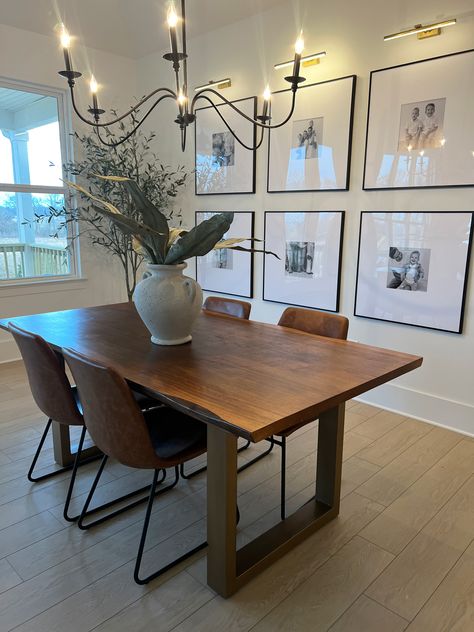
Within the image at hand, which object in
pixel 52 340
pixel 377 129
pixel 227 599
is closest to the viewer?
pixel 227 599

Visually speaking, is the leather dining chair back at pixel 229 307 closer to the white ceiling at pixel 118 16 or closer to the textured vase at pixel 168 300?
the textured vase at pixel 168 300

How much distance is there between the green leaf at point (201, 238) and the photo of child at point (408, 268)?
1611 mm

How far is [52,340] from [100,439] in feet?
1.98

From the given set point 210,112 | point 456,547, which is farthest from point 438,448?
point 210,112

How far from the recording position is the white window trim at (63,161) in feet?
13.5

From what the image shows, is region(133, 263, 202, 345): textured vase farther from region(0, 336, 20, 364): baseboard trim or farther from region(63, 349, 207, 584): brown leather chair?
region(0, 336, 20, 364): baseboard trim

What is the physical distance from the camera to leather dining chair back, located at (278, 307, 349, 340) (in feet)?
7.64

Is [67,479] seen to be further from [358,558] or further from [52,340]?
[358,558]

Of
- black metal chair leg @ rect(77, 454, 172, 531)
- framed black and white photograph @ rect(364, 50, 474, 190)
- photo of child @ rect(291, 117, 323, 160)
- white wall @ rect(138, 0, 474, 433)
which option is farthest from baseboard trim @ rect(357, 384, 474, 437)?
photo of child @ rect(291, 117, 323, 160)

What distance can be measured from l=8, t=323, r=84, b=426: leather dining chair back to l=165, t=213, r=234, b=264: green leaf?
2.07 feet

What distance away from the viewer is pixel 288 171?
11.9 ft

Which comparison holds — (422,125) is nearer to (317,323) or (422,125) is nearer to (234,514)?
(317,323)

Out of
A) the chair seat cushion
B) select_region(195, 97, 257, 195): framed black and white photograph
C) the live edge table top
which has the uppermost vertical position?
select_region(195, 97, 257, 195): framed black and white photograph

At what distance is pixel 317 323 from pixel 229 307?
622mm
